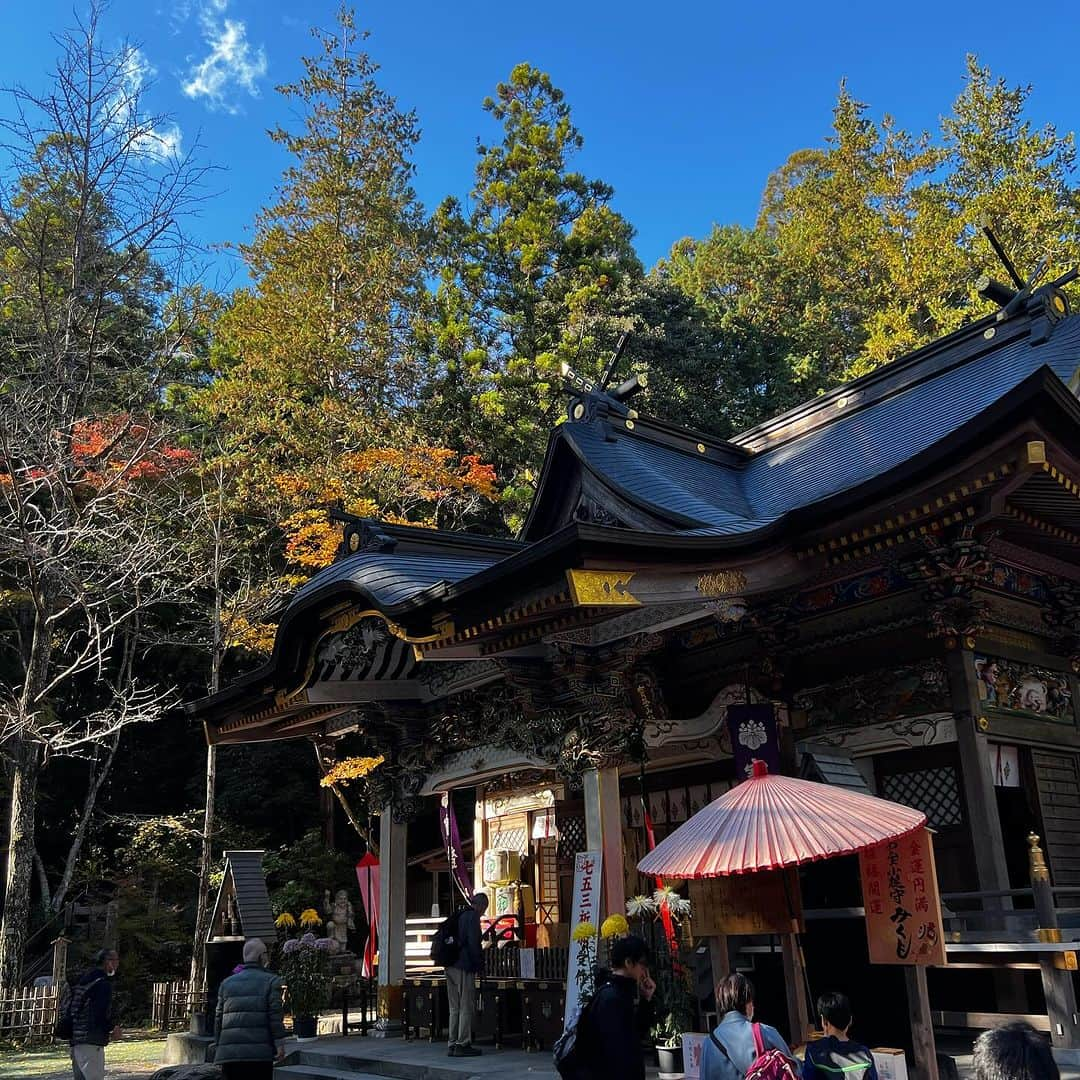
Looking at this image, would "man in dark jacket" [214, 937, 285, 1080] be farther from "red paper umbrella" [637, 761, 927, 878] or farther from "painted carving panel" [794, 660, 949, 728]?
"painted carving panel" [794, 660, 949, 728]

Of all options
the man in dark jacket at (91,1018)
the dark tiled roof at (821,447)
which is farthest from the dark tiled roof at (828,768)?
the man in dark jacket at (91,1018)

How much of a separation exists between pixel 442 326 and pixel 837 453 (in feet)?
56.1

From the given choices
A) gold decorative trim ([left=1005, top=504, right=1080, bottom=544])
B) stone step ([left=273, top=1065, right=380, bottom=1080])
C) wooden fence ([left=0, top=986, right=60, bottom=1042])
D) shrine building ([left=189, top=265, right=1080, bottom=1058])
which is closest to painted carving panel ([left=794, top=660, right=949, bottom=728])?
shrine building ([left=189, top=265, right=1080, bottom=1058])

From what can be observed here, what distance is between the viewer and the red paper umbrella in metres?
5.35

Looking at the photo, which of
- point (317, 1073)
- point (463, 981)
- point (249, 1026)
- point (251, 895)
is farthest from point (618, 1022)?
point (251, 895)

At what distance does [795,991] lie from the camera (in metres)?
6.10

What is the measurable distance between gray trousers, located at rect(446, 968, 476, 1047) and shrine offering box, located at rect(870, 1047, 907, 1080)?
16.2 ft

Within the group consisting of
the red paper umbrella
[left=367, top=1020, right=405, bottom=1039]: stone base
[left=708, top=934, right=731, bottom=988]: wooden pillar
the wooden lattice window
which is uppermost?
the wooden lattice window

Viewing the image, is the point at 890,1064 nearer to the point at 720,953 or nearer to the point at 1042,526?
the point at 720,953

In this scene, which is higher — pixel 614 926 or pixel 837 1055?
pixel 614 926

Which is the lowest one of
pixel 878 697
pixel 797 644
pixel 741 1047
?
pixel 741 1047

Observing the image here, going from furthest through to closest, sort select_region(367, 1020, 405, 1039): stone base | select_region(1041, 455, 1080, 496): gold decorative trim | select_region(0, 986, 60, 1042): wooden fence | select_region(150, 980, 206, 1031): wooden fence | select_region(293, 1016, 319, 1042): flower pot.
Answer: select_region(150, 980, 206, 1031): wooden fence, select_region(0, 986, 60, 1042): wooden fence, select_region(293, 1016, 319, 1042): flower pot, select_region(367, 1020, 405, 1039): stone base, select_region(1041, 455, 1080, 496): gold decorative trim

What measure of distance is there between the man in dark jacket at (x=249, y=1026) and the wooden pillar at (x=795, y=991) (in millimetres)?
3081

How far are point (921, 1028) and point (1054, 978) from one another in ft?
5.07
